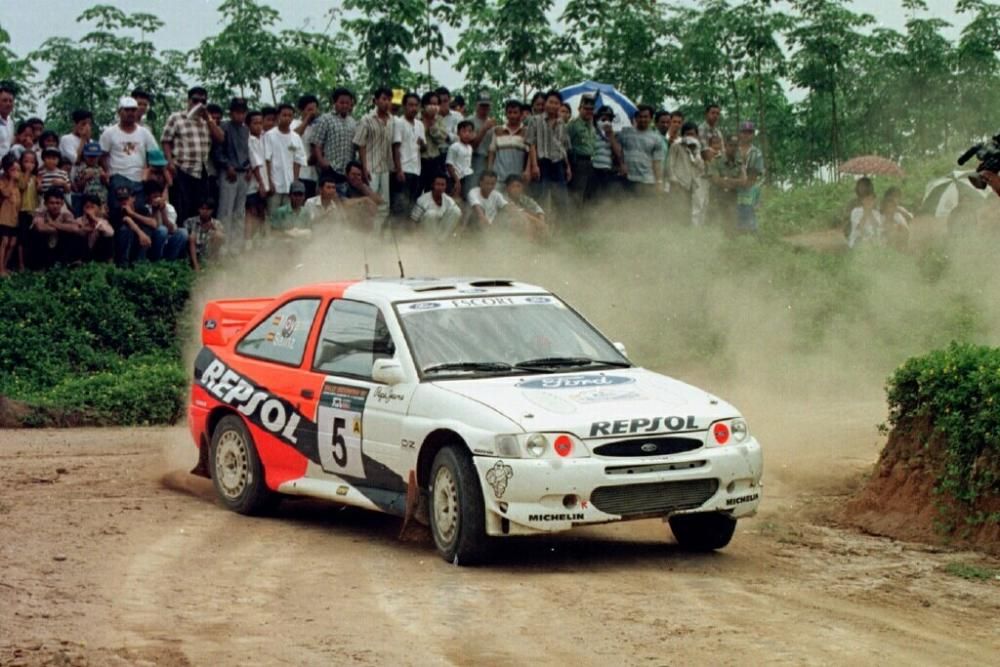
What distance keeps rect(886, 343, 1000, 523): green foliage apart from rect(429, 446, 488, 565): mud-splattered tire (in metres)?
3.06

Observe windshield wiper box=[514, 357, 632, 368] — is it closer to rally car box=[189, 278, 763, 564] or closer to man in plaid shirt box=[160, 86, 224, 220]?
rally car box=[189, 278, 763, 564]

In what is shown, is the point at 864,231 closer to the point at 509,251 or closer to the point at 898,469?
the point at 509,251

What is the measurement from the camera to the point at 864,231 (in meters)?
23.1

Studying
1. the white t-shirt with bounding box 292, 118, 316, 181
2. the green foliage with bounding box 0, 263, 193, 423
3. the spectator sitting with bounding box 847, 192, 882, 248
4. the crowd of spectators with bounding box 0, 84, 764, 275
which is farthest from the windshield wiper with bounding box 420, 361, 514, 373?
the spectator sitting with bounding box 847, 192, 882, 248

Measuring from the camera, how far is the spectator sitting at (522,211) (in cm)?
2062

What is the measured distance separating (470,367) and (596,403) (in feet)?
3.23

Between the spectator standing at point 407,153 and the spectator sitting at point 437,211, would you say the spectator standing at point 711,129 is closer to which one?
the spectator standing at point 407,153

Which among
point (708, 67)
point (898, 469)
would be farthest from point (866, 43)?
point (898, 469)

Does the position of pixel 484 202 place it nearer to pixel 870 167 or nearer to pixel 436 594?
pixel 870 167

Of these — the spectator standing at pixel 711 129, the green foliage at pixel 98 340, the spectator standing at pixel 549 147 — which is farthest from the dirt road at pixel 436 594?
the spectator standing at pixel 711 129

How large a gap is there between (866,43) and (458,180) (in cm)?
1313

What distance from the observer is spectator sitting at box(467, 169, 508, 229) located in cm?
2025

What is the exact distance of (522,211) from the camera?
67.9 ft

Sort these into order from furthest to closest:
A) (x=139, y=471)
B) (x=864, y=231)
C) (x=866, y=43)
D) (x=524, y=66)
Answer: (x=866, y=43) < (x=524, y=66) < (x=864, y=231) < (x=139, y=471)
